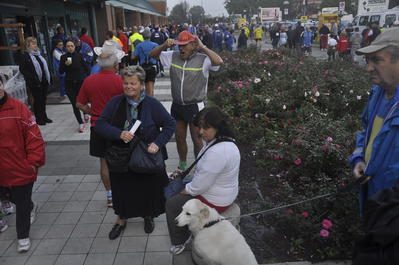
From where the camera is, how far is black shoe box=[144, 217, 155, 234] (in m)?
3.59

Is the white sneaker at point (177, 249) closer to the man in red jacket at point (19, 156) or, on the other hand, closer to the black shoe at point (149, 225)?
the black shoe at point (149, 225)

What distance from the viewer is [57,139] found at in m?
6.66

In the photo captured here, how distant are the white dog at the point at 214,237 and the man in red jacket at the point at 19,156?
169 centimetres

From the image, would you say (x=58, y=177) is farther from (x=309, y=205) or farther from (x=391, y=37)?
(x=391, y=37)

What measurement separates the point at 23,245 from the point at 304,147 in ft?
11.3

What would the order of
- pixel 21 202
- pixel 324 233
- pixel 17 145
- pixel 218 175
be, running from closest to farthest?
1. pixel 218 175
2. pixel 324 233
3. pixel 17 145
4. pixel 21 202

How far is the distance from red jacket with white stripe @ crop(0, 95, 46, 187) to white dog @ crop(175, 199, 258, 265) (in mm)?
1687

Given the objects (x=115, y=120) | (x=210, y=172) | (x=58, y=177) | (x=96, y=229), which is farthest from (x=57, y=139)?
(x=210, y=172)

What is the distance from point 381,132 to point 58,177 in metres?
4.52

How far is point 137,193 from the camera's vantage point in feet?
11.1

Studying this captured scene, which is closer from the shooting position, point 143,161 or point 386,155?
point 386,155

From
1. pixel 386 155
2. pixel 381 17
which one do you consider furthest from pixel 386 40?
pixel 381 17

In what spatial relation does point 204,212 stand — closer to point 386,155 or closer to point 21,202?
point 386,155

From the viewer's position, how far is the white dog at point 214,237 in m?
2.45
